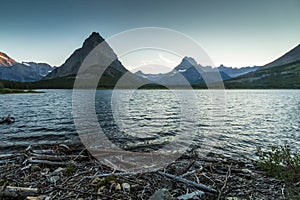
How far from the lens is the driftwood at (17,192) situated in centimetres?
657

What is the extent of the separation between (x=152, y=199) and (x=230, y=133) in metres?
19.1

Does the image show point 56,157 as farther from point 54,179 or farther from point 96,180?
point 96,180

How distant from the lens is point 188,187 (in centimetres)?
725

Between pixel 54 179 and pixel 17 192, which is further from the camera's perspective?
pixel 54 179

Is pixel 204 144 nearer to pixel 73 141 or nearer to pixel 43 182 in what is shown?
pixel 73 141

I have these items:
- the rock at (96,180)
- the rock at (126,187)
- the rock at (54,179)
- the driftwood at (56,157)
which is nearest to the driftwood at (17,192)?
the rock at (54,179)

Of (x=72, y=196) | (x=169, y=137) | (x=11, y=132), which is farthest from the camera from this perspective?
(x=11, y=132)

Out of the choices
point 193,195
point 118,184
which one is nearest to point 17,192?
point 118,184

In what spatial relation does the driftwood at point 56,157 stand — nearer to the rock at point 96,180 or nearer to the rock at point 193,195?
the rock at point 96,180

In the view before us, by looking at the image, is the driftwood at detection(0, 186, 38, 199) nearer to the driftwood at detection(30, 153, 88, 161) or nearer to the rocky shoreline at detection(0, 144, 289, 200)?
the rocky shoreline at detection(0, 144, 289, 200)

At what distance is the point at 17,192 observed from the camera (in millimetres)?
6617

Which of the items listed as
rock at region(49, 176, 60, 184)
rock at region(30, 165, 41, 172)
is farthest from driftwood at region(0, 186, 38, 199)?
rock at region(30, 165, 41, 172)

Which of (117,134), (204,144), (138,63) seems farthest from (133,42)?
(117,134)

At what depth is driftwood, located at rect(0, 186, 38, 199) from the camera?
657 cm
